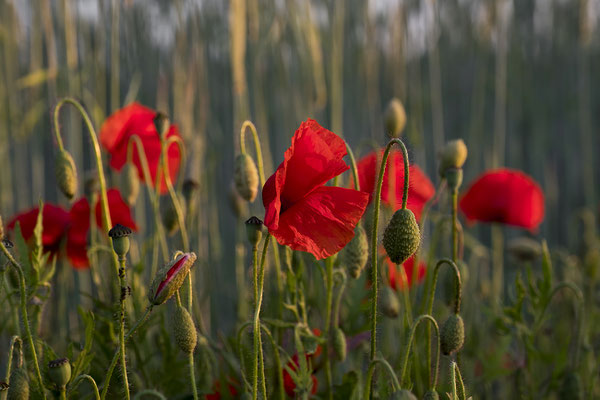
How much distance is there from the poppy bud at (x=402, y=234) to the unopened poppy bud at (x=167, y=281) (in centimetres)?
17

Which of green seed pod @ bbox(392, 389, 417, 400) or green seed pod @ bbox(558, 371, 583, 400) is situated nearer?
green seed pod @ bbox(392, 389, 417, 400)

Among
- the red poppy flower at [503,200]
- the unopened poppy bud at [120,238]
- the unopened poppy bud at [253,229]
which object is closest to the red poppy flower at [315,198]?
the unopened poppy bud at [253,229]

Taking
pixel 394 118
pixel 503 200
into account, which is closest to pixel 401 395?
pixel 394 118

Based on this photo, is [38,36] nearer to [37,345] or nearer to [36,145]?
[36,145]

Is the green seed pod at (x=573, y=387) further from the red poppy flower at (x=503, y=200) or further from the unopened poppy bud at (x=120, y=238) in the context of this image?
the unopened poppy bud at (x=120, y=238)

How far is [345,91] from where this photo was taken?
2.63 meters

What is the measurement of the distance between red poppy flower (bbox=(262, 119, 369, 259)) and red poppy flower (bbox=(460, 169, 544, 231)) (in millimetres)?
676

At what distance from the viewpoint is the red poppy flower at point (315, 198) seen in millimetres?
522

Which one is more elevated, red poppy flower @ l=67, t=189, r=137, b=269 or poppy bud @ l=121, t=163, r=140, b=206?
poppy bud @ l=121, t=163, r=140, b=206

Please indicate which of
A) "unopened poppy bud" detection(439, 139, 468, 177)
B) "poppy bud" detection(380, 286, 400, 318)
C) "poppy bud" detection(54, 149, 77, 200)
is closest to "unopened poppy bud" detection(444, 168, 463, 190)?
"unopened poppy bud" detection(439, 139, 468, 177)

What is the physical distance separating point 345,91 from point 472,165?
3.32 ft

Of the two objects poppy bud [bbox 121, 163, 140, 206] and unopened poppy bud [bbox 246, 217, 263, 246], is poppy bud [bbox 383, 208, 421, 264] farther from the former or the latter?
poppy bud [bbox 121, 163, 140, 206]

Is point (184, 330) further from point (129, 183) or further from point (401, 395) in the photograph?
point (129, 183)

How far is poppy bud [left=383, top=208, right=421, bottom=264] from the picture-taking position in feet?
1.68
